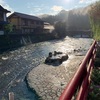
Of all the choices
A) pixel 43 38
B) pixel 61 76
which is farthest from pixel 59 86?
pixel 43 38

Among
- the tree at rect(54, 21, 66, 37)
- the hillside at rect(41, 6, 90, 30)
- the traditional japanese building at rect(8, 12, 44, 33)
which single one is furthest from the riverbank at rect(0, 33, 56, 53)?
the hillside at rect(41, 6, 90, 30)

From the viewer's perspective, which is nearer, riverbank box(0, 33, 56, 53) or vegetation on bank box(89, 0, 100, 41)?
vegetation on bank box(89, 0, 100, 41)

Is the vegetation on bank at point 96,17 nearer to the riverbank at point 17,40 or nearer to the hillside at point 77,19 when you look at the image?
the riverbank at point 17,40

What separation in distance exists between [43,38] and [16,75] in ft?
133

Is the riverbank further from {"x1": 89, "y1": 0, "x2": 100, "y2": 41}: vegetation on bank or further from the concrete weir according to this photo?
{"x1": 89, "y1": 0, "x2": 100, "y2": 41}: vegetation on bank

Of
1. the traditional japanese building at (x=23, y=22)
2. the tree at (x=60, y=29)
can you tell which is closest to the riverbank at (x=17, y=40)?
the traditional japanese building at (x=23, y=22)

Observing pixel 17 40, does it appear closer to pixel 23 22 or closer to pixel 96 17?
pixel 23 22

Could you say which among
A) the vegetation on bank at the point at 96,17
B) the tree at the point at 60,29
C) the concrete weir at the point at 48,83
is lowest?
the concrete weir at the point at 48,83

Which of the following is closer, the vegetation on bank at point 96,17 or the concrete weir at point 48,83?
the concrete weir at point 48,83

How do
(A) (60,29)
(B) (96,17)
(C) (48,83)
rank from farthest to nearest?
(A) (60,29)
(C) (48,83)
(B) (96,17)

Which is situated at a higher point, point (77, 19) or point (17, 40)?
point (77, 19)

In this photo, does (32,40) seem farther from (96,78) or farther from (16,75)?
(96,78)

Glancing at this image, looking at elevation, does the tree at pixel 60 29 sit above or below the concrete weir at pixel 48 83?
above

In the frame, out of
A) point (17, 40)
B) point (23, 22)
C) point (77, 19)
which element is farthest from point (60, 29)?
point (77, 19)
